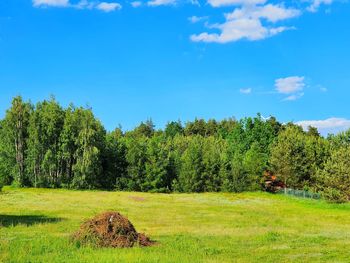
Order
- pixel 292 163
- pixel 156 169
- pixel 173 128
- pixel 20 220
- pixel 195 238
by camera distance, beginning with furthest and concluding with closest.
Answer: pixel 173 128, pixel 156 169, pixel 292 163, pixel 20 220, pixel 195 238

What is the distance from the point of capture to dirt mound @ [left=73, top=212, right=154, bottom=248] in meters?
27.9

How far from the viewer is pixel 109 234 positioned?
93.0 feet

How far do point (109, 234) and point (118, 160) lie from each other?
81569mm

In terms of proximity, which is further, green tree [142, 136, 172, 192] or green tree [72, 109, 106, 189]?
green tree [142, 136, 172, 192]

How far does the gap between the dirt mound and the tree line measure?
71.5 meters

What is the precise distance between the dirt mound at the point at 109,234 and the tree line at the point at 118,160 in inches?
2815

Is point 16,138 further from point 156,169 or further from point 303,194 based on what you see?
point 303,194

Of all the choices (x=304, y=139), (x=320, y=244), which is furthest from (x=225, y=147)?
(x=320, y=244)

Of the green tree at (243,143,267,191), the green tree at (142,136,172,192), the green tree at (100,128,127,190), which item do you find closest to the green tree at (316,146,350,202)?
the green tree at (243,143,267,191)

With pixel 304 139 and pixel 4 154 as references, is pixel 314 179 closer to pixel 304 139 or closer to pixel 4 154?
pixel 304 139

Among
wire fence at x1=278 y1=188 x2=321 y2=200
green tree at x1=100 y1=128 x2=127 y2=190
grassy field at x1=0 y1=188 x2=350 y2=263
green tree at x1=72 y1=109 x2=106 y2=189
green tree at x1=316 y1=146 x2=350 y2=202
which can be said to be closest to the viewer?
grassy field at x1=0 y1=188 x2=350 y2=263

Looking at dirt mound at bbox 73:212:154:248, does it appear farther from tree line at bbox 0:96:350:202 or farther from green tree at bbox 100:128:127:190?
green tree at bbox 100:128:127:190

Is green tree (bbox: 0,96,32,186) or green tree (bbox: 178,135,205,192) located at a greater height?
green tree (bbox: 0,96,32,186)

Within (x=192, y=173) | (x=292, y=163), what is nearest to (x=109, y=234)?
(x=292, y=163)
